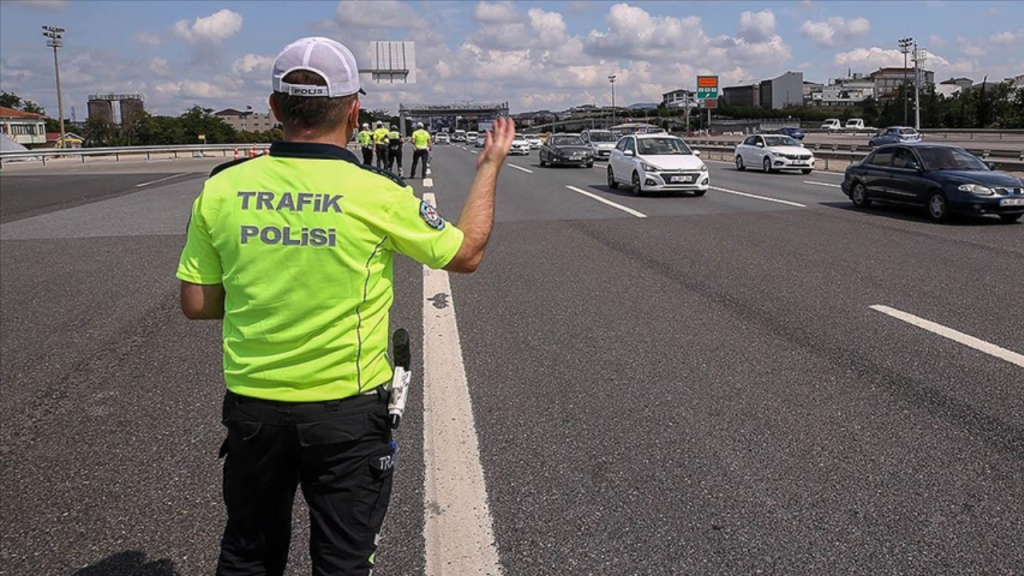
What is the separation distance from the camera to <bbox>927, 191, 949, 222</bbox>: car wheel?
15.0 metres

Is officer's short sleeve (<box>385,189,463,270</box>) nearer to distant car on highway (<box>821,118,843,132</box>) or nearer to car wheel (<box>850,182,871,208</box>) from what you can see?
car wheel (<box>850,182,871,208</box>)

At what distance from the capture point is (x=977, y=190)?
1473 centimetres

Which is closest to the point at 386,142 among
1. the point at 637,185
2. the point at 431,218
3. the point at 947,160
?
the point at 637,185

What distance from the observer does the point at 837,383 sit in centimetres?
575

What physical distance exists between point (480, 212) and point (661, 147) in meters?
20.2

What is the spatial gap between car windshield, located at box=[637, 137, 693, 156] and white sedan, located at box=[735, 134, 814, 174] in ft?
31.9

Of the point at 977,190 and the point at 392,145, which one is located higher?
the point at 392,145

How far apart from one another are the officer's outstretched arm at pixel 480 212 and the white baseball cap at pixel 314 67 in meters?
0.46

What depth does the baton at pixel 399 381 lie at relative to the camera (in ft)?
8.16

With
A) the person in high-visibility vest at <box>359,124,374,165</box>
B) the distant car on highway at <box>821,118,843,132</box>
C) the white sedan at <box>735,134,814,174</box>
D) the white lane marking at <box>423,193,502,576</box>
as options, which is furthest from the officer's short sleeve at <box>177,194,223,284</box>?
the distant car on highway at <box>821,118,843,132</box>

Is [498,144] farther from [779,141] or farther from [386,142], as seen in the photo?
[779,141]

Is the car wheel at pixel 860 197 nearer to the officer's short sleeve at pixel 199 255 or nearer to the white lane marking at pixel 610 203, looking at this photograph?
the white lane marking at pixel 610 203

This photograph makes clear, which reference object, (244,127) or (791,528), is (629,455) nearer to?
(791,528)

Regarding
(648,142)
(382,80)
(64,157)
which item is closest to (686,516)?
(648,142)
